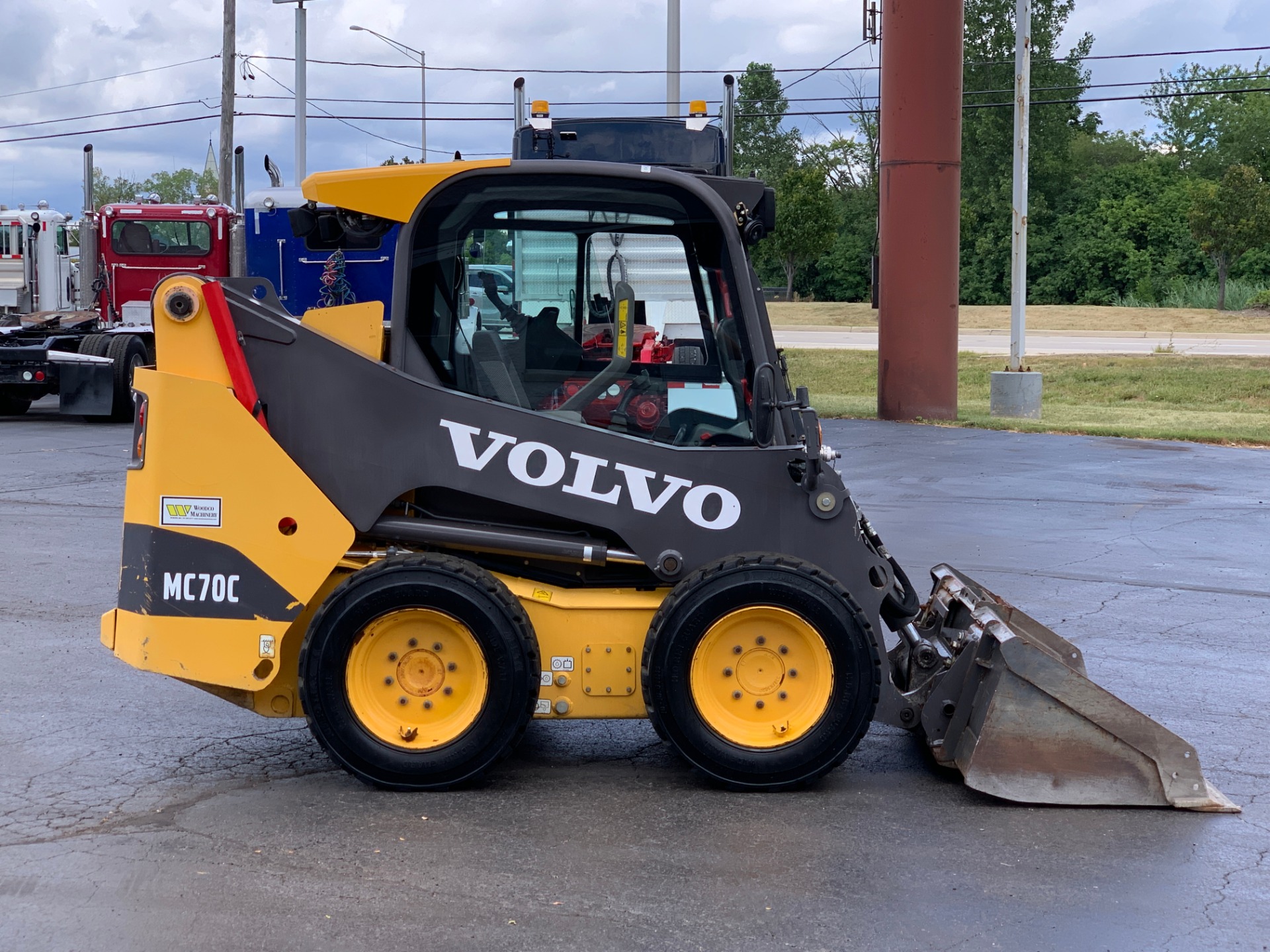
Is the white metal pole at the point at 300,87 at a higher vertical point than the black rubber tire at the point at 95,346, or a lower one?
higher

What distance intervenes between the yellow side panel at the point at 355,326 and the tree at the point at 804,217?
1952 inches

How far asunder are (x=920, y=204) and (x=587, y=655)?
16.4m

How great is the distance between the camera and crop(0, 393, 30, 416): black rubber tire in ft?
66.7

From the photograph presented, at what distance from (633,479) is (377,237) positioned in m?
1.42

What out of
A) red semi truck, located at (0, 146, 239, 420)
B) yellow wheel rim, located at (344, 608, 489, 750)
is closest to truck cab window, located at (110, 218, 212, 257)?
red semi truck, located at (0, 146, 239, 420)

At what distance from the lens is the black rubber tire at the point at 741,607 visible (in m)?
5.05

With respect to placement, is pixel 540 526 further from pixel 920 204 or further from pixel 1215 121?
pixel 1215 121

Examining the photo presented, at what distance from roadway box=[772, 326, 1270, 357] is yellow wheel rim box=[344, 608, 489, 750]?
2746cm

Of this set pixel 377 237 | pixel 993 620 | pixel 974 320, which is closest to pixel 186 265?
pixel 377 237

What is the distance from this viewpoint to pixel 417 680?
17.1 feet

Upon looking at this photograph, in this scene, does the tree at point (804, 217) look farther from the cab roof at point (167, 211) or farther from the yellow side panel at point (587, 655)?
the yellow side panel at point (587, 655)

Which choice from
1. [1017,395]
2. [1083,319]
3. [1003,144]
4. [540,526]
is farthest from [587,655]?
[1003,144]

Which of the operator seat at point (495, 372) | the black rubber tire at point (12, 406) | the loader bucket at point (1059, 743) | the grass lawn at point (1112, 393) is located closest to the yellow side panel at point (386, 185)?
the operator seat at point (495, 372)

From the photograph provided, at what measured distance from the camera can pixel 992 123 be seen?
2566 inches
